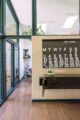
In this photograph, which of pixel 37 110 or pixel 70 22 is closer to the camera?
pixel 37 110

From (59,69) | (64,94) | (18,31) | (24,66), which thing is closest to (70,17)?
(59,69)

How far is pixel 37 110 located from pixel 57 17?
10.6 feet

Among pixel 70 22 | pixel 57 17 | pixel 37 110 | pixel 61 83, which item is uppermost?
pixel 57 17

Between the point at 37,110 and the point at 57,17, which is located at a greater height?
the point at 57,17

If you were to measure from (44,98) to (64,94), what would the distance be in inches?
27.6

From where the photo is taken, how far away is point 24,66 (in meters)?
7.81

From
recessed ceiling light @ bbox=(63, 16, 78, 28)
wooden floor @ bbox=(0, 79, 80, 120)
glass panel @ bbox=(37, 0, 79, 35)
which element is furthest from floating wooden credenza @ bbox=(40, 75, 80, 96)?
recessed ceiling light @ bbox=(63, 16, 78, 28)

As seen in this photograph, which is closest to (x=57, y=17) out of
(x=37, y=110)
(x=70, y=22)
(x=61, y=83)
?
(x=70, y=22)

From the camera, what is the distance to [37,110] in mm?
2871

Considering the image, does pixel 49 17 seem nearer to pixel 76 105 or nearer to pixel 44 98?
pixel 44 98

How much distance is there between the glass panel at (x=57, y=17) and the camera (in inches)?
145

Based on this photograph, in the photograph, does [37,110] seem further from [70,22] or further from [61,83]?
[70,22]

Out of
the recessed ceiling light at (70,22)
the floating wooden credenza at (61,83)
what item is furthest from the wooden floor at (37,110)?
the recessed ceiling light at (70,22)

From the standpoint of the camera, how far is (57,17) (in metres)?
3.78
